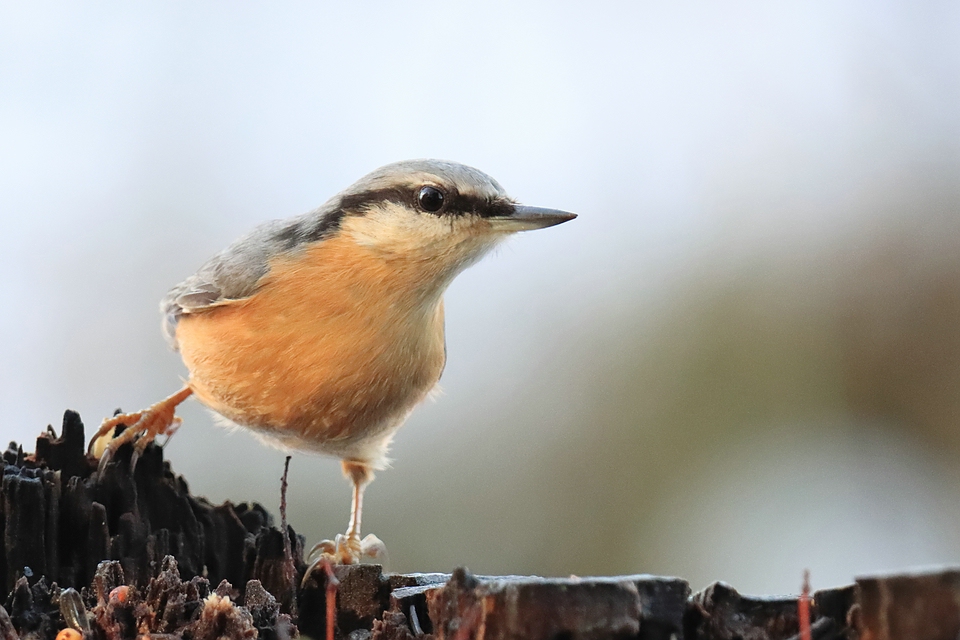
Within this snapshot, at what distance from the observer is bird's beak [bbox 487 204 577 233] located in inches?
54.6

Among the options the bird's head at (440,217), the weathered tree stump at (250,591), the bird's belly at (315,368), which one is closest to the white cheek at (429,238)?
the bird's head at (440,217)

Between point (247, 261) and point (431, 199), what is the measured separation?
1.39 feet

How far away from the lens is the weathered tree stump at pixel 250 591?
2.29ft

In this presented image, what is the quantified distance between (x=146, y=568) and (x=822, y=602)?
0.79 m

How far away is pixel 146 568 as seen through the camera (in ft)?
3.63

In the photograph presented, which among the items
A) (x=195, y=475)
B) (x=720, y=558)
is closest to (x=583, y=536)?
(x=720, y=558)

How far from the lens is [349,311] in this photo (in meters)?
1.49

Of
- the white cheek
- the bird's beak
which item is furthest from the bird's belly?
the bird's beak

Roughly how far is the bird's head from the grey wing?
4.7 inches

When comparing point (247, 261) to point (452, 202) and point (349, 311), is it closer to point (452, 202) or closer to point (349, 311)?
point (349, 311)

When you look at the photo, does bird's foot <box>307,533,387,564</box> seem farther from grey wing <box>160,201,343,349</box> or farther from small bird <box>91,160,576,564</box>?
grey wing <box>160,201,343,349</box>

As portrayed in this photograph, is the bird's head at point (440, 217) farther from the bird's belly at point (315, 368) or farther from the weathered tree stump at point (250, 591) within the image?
the weathered tree stump at point (250, 591)

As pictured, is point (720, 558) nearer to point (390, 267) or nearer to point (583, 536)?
point (583, 536)

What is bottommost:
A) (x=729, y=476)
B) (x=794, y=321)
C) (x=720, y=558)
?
(x=720, y=558)
